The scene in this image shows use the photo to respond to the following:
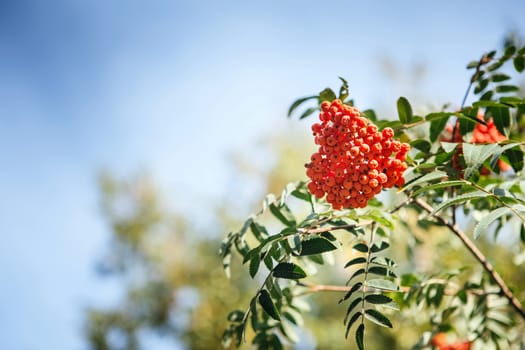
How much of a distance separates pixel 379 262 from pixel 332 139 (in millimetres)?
350

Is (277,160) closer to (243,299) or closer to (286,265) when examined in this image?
(243,299)

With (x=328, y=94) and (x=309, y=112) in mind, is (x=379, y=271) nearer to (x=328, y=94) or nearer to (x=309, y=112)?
(x=328, y=94)

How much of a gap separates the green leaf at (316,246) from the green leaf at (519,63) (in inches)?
43.6

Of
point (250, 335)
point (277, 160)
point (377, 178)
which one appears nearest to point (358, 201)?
point (377, 178)

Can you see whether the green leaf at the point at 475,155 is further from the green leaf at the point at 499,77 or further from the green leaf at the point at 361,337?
the green leaf at the point at 499,77

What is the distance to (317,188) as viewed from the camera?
1.06m

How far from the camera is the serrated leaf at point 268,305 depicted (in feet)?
2.85

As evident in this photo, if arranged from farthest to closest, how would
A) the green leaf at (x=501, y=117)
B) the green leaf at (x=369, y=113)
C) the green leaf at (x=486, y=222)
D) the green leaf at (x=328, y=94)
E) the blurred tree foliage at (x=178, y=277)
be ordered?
the blurred tree foliage at (x=178, y=277) < the green leaf at (x=369, y=113) < the green leaf at (x=501, y=117) < the green leaf at (x=328, y=94) < the green leaf at (x=486, y=222)

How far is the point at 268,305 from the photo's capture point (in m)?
0.89

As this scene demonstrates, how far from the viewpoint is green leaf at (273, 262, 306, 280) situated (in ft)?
3.01

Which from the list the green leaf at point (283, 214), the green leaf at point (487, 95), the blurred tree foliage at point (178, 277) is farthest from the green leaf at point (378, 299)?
the blurred tree foliage at point (178, 277)

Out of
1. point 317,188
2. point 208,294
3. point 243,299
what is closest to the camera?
point 317,188

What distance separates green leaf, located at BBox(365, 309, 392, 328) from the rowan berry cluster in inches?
11.3

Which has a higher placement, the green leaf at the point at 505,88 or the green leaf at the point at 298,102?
the green leaf at the point at 298,102
